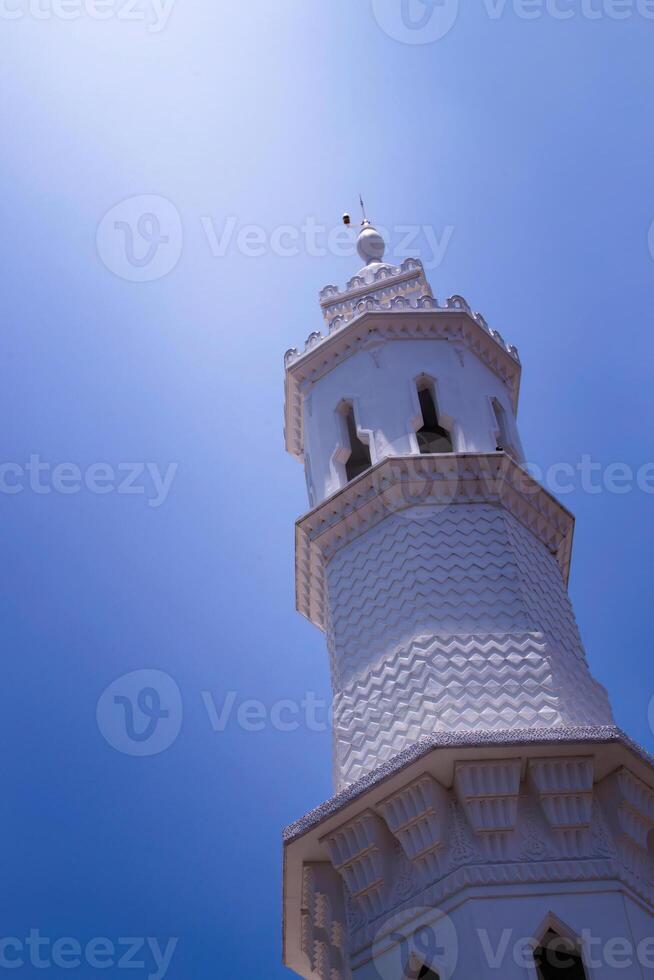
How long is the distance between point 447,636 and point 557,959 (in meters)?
3.27

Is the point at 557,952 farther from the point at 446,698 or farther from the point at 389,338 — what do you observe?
the point at 389,338

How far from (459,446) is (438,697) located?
11.7 ft

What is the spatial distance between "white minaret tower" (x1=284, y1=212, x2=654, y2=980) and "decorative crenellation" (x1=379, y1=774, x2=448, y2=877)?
0.02 metres

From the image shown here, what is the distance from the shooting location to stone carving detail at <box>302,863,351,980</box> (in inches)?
466

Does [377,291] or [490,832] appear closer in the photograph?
[490,832]

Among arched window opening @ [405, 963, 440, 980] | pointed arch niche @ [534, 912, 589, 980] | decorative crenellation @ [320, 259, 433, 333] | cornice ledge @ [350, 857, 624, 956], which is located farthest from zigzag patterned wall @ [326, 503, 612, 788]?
decorative crenellation @ [320, 259, 433, 333]

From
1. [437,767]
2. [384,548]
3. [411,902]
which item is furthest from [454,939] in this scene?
[384,548]

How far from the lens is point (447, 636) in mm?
12750

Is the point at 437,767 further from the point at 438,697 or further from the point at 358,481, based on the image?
the point at 358,481

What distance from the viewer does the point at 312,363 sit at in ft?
54.1

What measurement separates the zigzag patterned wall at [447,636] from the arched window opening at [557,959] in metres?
1.96

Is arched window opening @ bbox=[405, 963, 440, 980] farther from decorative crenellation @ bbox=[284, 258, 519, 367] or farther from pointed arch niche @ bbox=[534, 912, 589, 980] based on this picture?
decorative crenellation @ bbox=[284, 258, 519, 367]

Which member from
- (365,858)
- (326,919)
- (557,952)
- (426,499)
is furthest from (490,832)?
(426,499)

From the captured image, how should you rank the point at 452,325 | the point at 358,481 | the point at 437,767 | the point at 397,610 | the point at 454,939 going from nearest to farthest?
1. the point at 454,939
2. the point at 437,767
3. the point at 397,610
4. the point at 358,481
5. the point at 452,325
